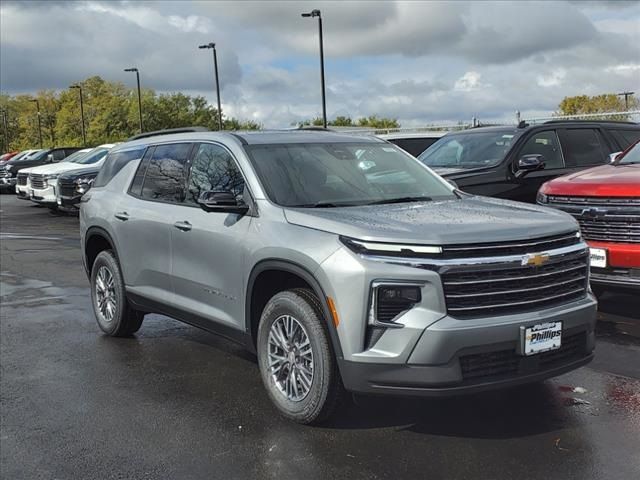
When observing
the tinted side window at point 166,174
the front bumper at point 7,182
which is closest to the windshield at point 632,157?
the tinted side window at point 166,174

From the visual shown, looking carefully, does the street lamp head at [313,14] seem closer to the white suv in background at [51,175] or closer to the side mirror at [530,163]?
the white suv in background at [51,175]

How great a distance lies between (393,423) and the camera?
4375 mm

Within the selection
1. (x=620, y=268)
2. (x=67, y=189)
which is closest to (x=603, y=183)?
(x=620, y=268)

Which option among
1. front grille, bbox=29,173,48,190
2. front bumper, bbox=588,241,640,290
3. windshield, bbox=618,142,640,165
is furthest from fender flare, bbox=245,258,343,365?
front grille, bbox=29,173,48,190

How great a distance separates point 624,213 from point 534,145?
358cm

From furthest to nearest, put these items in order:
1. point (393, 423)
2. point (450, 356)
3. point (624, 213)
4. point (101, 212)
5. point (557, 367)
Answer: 1. point (101, 212)
2. point (624, 213)
3. point (393, 423)
4. point (557, 367)
5. point (450, 356)

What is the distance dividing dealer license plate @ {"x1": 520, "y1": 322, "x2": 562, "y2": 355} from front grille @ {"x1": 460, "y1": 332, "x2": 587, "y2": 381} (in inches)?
1.7

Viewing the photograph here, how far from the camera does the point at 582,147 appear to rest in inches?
391

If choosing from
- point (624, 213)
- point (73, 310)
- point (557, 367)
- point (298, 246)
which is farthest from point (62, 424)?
point (624, 213)

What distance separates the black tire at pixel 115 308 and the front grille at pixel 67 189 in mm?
10586

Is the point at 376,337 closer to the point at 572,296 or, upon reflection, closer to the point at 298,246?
the point at 298,246

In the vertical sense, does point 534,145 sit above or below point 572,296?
above

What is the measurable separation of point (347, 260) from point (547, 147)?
665cm

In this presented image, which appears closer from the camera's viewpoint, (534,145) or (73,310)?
(73,310)
